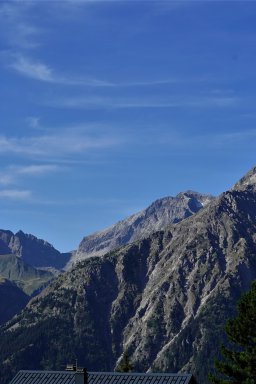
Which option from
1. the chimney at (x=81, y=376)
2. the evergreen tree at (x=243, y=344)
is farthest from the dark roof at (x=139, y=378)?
the evergreen tree at (x=243, y=344)

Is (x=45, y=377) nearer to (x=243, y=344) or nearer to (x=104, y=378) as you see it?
(x=104, y=378)

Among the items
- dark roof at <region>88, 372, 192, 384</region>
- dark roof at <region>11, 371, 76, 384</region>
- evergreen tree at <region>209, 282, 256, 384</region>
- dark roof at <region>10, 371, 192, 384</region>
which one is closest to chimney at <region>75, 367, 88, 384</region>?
dark roof at <region>10, 371, 192, 384</region>

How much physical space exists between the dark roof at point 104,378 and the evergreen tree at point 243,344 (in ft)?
51.3

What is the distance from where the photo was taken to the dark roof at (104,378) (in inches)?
2480

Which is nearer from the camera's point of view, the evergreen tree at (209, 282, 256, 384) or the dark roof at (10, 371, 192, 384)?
the dark roof at (10, 371, 192, 384)

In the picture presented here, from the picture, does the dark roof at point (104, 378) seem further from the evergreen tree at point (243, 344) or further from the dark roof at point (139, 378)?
the evergreen tree at point (243, 344)

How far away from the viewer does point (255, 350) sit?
78312mm

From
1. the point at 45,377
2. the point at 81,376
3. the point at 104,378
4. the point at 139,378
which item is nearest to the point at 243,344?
the point at 139,378

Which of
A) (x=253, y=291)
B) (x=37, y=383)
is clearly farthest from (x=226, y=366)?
(x=37, y=383)

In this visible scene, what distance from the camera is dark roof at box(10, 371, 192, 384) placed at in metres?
63.0

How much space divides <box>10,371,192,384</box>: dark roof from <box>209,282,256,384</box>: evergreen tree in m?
15.6

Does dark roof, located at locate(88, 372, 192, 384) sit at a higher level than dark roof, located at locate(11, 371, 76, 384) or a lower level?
lower

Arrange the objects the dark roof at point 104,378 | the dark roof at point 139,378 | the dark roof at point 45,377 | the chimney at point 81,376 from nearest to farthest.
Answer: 1. the chimney at point 81,376
2. the dark roof at point 139,378
3. the dark roof at point 104,378
4. the dark roof at point 45,377

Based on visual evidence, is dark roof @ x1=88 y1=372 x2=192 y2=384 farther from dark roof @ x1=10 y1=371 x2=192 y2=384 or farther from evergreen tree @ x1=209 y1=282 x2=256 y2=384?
evergreen tree @ x1=209 y1=282 x2=256 y2=384
